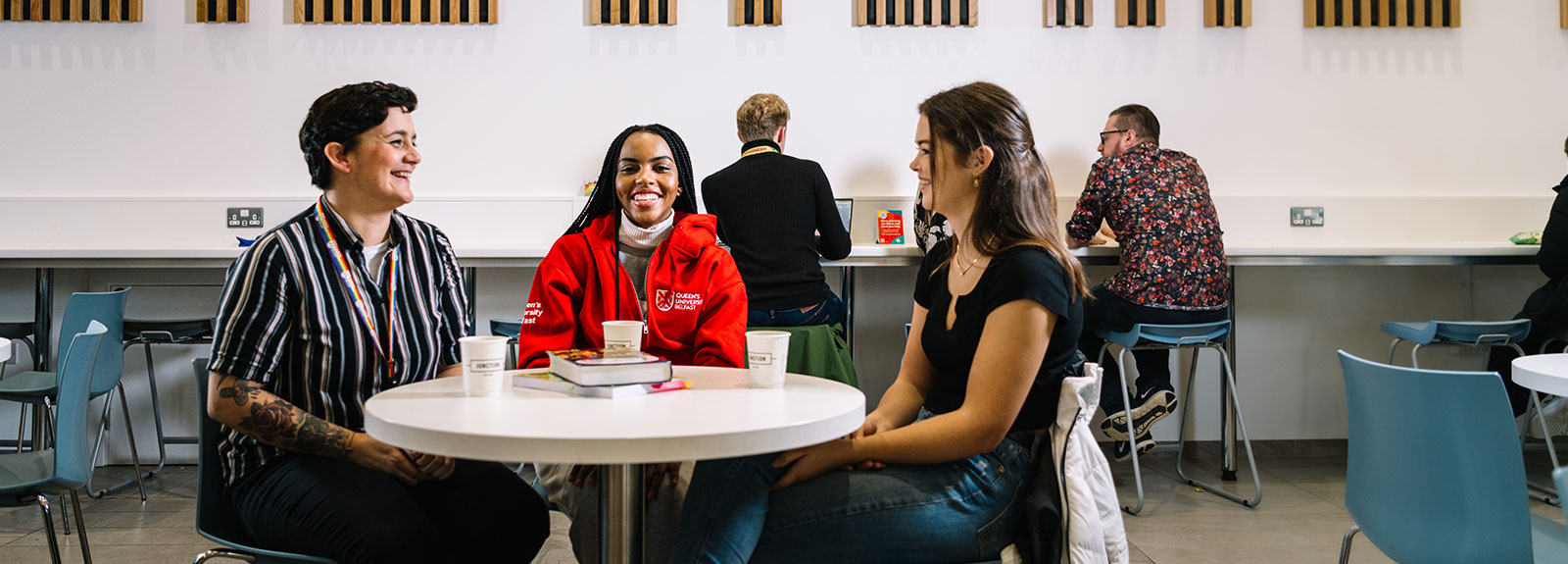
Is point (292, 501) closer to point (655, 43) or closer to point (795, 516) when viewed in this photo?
point (795, 516)

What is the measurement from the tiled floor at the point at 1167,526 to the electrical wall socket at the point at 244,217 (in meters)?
1.06

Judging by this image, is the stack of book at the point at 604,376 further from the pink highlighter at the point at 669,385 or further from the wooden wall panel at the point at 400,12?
the wooden wall panel at the point at 400,12

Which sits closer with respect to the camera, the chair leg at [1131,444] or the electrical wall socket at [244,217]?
the chair leg at [1131,444]

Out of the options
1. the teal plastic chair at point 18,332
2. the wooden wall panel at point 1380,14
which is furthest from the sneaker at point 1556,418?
the teal plastic chair at point 18,332

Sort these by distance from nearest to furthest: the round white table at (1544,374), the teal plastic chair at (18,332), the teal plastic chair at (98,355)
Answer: the round white table at (1544,374)
the teal plastic chair at (98,355)
the teal plastic chair at (18,332)

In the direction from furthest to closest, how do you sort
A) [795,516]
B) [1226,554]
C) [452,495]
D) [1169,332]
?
[1169,332] → [1226,554] → [452,495] → [795,516]

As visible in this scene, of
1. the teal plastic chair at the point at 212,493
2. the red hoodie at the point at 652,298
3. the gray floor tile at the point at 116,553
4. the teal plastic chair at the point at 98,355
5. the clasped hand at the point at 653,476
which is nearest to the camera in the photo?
the teal plastic chair at the point at 212,493

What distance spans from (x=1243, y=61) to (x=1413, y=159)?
893mm

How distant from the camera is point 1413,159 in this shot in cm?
446

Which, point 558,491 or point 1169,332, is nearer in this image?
point 558,491

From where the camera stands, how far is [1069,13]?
14.4 ft

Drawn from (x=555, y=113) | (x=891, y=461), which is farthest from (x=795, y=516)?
(x=555, y=113)

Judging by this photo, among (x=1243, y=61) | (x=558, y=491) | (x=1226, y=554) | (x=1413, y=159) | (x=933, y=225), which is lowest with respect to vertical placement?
(x=1226, y=554)

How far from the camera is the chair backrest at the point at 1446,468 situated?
1458 mm
